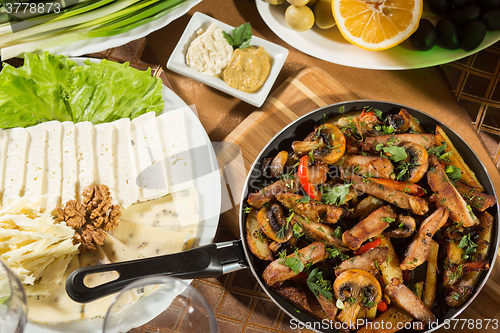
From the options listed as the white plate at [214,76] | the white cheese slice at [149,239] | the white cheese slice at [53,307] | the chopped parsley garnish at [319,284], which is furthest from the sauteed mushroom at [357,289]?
the white cheese slice at [53,307]

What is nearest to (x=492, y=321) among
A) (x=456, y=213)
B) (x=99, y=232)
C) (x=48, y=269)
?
(x=456, y=213)

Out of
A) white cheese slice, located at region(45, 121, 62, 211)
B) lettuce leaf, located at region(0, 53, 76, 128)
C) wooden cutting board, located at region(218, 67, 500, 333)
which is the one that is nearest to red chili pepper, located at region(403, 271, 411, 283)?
wooden cutting board, located at region(218, 67, 500, 333)

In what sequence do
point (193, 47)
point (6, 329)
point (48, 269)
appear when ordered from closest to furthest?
point (6, 329) < point (48, 269) < point (193, 47)

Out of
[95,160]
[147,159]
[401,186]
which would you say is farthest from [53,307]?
[401,186]

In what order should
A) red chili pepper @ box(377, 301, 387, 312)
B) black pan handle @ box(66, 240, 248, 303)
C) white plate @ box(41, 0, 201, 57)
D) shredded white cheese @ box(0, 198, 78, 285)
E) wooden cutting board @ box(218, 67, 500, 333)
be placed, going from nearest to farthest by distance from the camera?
1. black pan handle @ box(66, 240, 248, 303)
2. red chili pepper @ box(377, 301, 387, 312)
3. shredded white cheese @ box(0, 198, 78, 285)
4. wooden cutting board @ box(218, 67, 500, 333)
5. white plate @ box(41, 0, 201, 57)

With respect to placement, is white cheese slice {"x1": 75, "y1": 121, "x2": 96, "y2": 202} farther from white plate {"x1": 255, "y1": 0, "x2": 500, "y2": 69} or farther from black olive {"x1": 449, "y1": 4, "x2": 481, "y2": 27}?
black olive {"x1": 449, "y1": 4, "x2": 481, "y2": 27}

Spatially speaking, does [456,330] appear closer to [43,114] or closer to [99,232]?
[99,232]

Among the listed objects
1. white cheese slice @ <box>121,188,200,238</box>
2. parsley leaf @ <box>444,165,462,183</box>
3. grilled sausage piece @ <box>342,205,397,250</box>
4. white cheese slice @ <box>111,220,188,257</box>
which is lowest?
white cheese slice @ <box>111,220,188,257</box>

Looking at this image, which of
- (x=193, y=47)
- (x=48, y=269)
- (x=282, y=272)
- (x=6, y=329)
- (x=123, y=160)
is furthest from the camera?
(x=193, y=47)
